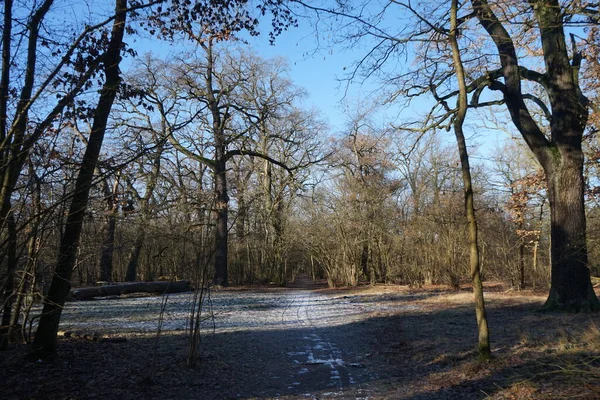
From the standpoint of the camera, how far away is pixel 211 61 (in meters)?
24.0

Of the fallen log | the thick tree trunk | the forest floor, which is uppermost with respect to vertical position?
the thick tree trunk

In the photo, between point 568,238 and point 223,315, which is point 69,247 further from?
point 568,238

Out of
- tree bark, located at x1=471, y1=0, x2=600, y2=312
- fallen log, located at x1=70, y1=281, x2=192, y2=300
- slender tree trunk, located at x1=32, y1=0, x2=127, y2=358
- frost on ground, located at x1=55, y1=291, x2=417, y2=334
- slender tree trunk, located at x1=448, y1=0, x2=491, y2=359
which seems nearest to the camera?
slender tree trunk, located at x1=448, y1=0, x2=491, y2=359

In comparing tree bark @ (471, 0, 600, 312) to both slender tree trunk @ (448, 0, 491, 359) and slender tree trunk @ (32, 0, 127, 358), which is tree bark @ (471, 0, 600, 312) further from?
slender tree trunk @ (32, 0, 127, 358)

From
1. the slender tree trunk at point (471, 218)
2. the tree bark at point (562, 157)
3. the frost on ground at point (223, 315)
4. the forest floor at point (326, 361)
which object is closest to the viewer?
the forest floor at point (326, 361)

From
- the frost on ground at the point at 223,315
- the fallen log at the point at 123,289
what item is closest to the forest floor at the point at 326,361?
the frost on ground at the point at 223,315

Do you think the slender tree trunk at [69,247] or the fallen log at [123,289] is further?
the fallen log at [123,289]

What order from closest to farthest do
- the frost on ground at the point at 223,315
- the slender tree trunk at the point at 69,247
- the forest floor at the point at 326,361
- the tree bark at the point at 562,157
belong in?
the forest floor at the point at 326,361, the slender tree trunk at the point at 69,247, the frost on ground at the point at 223,315, the tree bark at the point at 562,157

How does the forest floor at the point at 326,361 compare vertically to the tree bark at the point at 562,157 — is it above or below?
below

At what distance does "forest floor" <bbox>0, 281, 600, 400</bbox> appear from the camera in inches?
207

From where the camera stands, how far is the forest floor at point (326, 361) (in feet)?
17.2

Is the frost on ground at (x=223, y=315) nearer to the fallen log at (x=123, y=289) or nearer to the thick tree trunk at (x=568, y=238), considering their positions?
the fallen log at (x=123, y=289)

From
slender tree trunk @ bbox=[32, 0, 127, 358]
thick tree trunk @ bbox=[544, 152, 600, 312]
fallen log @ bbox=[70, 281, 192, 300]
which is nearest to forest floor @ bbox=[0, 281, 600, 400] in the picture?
slender tree trunk @ bbox=[32, 0, 127, 358]

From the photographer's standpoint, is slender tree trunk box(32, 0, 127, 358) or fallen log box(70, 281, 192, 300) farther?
fallen log box(70, 281, 192, 300)
